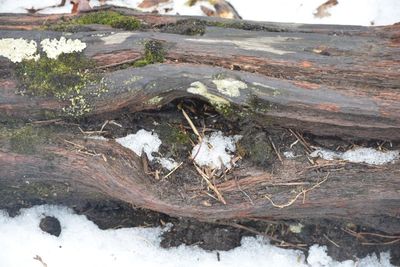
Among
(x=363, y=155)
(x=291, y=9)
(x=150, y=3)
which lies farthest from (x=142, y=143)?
(x=291, y=9)

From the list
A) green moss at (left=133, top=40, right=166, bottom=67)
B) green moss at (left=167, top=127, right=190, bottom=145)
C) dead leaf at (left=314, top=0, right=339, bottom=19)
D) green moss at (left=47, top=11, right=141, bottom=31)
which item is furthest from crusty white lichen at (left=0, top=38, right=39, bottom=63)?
dead leaf at (left=314, top=0, right=339, bottom=19)

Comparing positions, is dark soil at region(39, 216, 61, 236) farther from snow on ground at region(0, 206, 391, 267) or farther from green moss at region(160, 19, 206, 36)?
green moss at region(160, 19, 206, 36)

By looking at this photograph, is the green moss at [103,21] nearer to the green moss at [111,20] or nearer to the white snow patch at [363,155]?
the green moss at [111,20]

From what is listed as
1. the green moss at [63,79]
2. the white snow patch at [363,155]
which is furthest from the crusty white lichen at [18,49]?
the white snow patch at [363,155]

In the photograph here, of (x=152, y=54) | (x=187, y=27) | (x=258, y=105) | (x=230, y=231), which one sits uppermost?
(x=187, y=27)

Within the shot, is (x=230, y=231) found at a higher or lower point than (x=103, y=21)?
lower

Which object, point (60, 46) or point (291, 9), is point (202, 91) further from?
point (291, 9)
